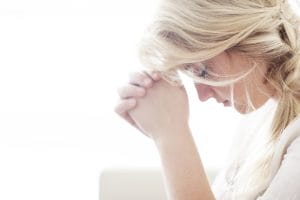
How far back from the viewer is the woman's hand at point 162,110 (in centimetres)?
99

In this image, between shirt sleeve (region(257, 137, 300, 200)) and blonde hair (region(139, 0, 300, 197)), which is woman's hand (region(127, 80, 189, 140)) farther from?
shirt sleeve (region(257, 137, 300, 200))

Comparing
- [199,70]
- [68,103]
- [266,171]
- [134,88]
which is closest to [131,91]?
[134,88]

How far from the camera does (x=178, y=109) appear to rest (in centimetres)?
100

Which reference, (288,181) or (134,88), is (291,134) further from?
(134,88)

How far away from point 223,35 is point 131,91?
211 mm

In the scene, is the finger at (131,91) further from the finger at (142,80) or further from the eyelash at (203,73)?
the eyelash at (203,73)

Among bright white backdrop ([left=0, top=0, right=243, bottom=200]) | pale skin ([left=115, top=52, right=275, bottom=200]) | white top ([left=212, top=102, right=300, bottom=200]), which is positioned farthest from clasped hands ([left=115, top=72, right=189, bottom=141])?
bright white backdrop ([left=0, top=0, right=243, bottom=200])

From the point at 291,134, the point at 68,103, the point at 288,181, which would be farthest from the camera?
the point at 68,103

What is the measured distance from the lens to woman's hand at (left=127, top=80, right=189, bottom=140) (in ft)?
3.24

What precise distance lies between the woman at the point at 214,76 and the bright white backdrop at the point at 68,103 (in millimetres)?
749

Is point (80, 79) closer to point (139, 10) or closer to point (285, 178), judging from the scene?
point (139, 10)

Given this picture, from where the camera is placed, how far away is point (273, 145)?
1029 mm

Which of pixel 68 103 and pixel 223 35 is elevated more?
pixel 223 35

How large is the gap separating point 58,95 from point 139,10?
0.43 metres
